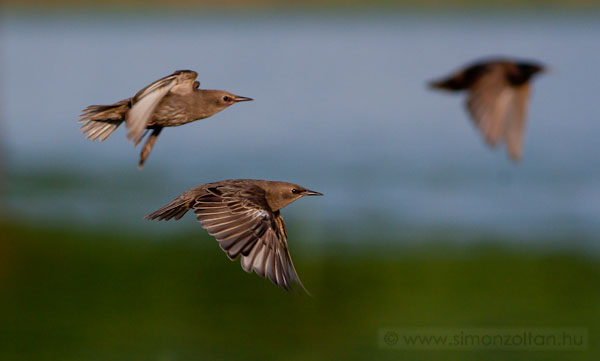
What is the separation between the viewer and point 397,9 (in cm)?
3322

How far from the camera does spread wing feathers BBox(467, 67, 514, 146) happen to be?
521 centimetres

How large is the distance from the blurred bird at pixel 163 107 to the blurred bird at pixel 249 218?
2.39 feet

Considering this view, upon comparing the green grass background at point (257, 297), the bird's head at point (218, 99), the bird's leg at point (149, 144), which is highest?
the bird's head at point (218, 99)

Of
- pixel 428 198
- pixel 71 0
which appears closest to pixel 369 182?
pixel 428 198

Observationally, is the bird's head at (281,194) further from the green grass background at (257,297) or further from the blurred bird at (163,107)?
the green grass background at (257,297)

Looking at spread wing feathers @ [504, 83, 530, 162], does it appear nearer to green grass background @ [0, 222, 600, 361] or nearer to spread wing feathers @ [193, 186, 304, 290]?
spread wing feathers @ [193, 186, 304, 290]

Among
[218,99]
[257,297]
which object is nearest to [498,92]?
[218,99]

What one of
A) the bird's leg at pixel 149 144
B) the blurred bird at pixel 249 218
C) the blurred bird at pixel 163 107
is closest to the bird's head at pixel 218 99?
the blurred bird at pixel 163 107

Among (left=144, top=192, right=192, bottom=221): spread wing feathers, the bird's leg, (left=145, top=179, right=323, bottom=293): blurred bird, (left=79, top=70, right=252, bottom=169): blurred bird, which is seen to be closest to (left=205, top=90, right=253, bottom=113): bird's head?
(left=79, top=70, right=252, bottom=169): blurred bird

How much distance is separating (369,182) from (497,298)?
16.3ft

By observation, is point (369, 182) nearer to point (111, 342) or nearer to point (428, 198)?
point (428, 198)

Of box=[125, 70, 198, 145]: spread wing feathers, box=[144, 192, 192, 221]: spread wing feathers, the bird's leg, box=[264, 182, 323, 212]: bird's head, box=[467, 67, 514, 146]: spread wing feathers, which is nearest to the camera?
box=[125, 70, 198, 145]: spread wing feathers

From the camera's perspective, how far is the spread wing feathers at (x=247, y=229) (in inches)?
244

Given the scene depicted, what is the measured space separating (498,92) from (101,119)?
7.49 ft
